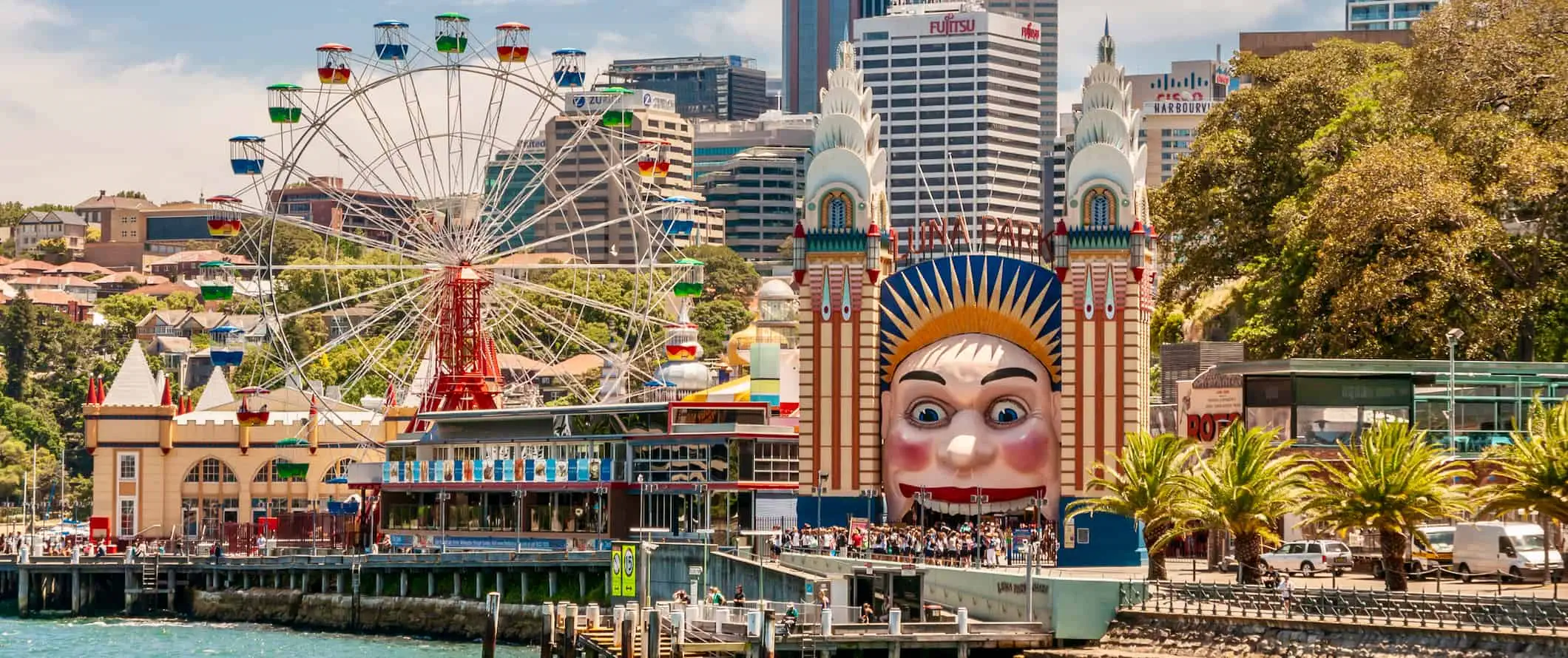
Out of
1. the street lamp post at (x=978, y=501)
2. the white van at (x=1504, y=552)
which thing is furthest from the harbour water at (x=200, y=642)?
the white van at (x=1504, y=552)

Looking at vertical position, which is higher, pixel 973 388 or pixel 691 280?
pixel 691 280

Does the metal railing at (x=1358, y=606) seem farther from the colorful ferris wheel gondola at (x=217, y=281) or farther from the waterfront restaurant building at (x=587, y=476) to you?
the colorful ferris wheel gondola at (x=217, y=281)

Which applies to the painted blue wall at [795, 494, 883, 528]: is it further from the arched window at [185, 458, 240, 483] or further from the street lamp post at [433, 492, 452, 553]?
the arched window at [185, 458, 240, 483]

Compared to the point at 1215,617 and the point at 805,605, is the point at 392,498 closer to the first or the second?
the point at 805,605

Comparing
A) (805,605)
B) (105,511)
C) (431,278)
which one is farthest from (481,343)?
(805,605)

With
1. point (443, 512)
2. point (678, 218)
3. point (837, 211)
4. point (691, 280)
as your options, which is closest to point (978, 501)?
point (837, 211)

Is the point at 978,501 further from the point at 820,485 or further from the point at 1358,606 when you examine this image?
the point at 1358,606
